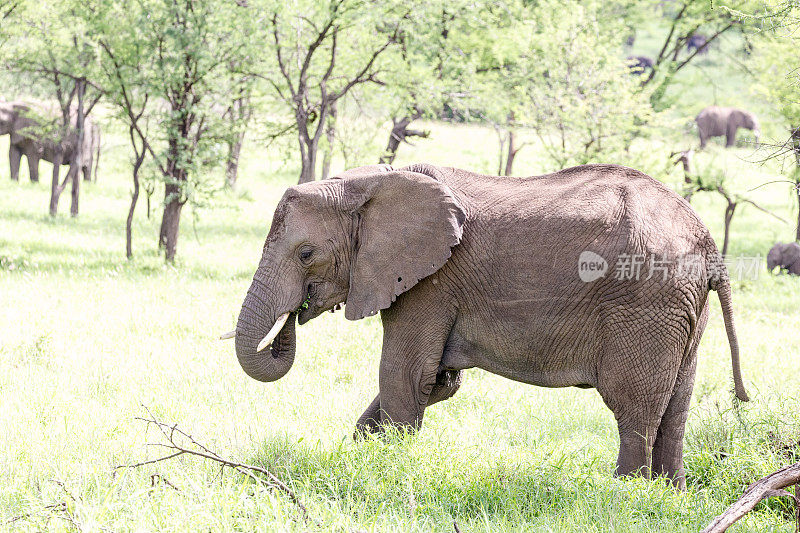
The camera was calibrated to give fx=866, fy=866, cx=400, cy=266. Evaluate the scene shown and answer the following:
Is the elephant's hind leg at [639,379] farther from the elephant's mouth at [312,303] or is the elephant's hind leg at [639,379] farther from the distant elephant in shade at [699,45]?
the distant elephant in shade at [699,45]

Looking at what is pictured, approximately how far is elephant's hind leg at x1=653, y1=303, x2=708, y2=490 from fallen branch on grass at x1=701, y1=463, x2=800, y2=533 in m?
1.00

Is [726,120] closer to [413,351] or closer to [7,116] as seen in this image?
[7,116]

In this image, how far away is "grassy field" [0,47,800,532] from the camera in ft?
15.0

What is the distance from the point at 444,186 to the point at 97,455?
2.76 metres

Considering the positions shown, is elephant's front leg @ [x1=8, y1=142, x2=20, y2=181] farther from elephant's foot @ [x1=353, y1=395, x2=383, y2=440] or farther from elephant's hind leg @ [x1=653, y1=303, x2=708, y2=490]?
elephant's hind leg @ [x1=653, y1=303, x2=708, y2=490]

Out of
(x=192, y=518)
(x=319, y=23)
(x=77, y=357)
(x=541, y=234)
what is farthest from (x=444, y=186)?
(x=319, y=23)

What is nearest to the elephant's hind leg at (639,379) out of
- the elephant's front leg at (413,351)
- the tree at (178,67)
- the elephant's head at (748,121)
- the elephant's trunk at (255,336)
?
the elephant's front leg at (413,351)

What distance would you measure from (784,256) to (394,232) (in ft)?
42.1

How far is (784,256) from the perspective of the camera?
16.1 m

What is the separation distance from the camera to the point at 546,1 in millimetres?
18391

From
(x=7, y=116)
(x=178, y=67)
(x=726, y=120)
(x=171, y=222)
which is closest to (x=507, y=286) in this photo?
(x=178, y=67)

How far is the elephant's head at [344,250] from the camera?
5395 mm

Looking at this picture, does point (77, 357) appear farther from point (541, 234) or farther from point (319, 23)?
point (319, 23)

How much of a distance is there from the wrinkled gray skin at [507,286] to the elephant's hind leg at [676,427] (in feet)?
0.03
